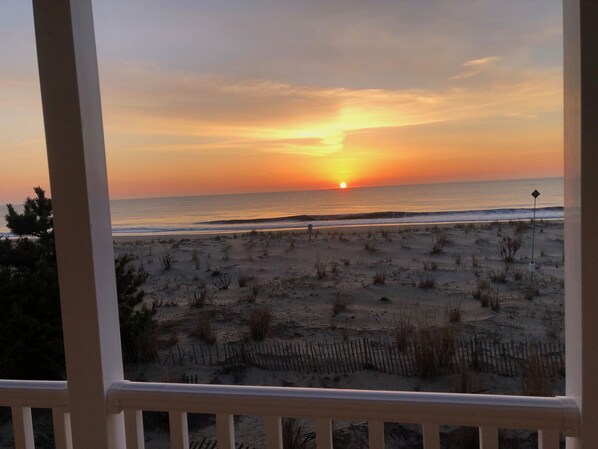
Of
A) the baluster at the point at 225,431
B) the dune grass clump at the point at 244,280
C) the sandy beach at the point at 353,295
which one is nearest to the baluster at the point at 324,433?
the baluster at the point at 225,431

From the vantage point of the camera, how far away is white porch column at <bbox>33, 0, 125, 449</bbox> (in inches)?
40.4

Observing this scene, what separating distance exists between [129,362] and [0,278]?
1041 millimetres

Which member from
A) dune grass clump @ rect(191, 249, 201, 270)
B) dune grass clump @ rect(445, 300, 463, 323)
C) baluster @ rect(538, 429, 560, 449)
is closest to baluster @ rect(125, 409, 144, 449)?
baluster @ rect(538, 429, 560, 449)

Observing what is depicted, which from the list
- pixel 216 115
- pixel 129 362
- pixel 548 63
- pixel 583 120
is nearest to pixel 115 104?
pixel 216 115

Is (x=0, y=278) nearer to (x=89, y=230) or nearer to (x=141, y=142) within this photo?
(x=141, y=142)

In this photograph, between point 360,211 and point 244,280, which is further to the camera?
point 360,211

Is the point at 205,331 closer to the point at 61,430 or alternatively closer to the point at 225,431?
the point at 61,430

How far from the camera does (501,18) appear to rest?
2053mm

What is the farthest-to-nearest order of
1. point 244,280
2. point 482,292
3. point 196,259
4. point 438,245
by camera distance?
point 438,245, point 196,259, point 244,280, point 482,292

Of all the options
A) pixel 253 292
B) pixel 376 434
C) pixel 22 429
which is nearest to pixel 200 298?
pixel 253 292

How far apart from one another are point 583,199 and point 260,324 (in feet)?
9.76

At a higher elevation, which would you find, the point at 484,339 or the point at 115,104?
the point at 115,104

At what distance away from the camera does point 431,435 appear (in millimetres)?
997

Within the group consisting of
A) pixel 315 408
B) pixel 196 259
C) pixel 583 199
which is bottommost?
pixel 196 259
